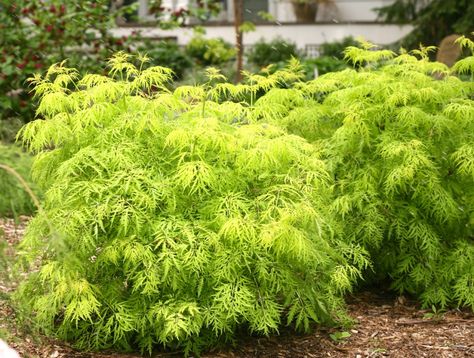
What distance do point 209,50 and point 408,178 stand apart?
1082 cm

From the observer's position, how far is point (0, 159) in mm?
7590

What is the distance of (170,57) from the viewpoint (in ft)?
60.1

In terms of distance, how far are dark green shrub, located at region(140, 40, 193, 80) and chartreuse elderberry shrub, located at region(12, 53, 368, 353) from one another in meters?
13.0

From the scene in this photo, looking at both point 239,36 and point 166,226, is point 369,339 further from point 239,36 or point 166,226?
point 239,36

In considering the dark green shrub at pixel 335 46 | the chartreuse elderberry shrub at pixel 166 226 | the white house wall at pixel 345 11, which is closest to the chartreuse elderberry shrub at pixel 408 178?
the chartreuse elderberry shrub at pixel 166 226

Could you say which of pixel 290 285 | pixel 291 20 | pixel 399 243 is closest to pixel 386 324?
pixel 399 243

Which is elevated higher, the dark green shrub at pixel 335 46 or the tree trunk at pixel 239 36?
the tree trunk at pixel 239 36

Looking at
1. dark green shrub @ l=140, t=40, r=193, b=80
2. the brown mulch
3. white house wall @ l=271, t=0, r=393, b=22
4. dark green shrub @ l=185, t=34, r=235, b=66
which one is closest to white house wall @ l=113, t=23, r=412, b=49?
white house wall @ l=271, t=0, r=393, b=22

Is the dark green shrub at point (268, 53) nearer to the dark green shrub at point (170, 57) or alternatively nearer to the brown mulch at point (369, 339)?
the dark green shrub at point (170, 57)

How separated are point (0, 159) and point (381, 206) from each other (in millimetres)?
3782

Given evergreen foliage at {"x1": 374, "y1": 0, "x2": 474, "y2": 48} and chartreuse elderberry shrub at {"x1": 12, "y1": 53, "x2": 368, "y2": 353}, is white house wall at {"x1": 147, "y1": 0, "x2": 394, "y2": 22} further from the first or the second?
chartreuse elderberry shrub at {"x1": 12, "y1": 53, "x2": 368, "y2": 353}

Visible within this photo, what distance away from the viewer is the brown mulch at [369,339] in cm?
488

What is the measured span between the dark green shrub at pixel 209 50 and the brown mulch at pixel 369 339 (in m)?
9.96

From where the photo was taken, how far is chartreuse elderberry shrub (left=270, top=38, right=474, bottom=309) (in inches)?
226
